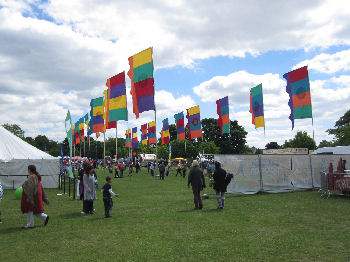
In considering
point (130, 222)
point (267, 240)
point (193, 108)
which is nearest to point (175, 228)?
point (130, 222)

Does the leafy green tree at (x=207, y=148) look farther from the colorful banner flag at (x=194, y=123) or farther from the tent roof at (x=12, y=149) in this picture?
the tent roof at (x=12, y=149)

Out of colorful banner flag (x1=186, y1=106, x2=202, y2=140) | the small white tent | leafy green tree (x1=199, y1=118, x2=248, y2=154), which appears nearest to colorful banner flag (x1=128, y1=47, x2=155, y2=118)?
the small white tent

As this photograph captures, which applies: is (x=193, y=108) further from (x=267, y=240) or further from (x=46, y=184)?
(x=267, y=240)

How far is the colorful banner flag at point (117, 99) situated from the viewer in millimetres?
23984

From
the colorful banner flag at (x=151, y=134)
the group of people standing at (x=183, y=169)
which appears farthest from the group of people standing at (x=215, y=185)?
the colorful banner flag at (x=151, y=134)

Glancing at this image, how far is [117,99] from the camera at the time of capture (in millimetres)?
24531

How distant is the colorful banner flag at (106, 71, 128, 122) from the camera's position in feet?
78.7

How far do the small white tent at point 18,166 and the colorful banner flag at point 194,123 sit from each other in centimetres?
1530

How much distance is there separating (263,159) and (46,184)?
16306 millimetres

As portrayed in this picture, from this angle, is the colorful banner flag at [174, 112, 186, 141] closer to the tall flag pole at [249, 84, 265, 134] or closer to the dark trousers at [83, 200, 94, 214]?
the tall flag pole at [249, 84, 265, 134]

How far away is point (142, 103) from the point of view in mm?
21656

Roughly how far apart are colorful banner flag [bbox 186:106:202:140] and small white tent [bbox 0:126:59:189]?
15301 mm

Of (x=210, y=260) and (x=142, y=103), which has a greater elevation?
(x=142, y=103)

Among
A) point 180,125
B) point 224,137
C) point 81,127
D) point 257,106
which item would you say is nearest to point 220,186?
point 257,106
